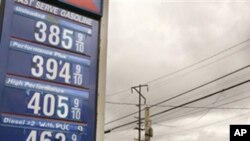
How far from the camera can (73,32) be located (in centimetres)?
529

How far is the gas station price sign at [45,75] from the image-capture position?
4.62 m

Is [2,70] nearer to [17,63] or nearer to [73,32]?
[17,63]

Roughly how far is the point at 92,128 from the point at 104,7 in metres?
1.71

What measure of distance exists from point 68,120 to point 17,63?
2.86 ft

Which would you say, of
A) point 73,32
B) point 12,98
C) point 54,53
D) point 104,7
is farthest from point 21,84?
point 104,7

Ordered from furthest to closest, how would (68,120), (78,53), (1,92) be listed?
(78,53)
(68,120)
(1,92)

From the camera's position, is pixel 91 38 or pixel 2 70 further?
pixel 91 38

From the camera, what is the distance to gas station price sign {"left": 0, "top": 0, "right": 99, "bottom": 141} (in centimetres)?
462

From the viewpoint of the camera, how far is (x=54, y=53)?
16.5 feet

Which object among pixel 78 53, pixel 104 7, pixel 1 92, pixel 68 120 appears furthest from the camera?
pixel 104 7

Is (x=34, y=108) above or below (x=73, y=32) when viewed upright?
below

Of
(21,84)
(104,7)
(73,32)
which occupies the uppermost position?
(104,7)

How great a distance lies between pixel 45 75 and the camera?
192 inches

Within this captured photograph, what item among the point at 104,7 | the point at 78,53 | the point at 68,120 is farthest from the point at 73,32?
the point at 68,120
